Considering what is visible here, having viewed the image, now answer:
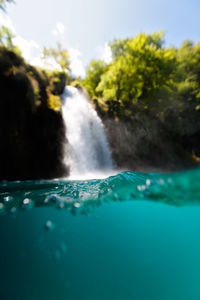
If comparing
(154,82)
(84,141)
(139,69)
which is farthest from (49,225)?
(139,69)

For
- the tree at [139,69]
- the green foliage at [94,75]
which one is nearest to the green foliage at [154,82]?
the tree at [139,69]

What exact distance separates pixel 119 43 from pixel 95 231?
1568cm

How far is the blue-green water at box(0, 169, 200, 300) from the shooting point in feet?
8.00

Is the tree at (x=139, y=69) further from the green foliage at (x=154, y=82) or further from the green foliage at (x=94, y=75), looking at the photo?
the green foliage at (x=94, y=75)

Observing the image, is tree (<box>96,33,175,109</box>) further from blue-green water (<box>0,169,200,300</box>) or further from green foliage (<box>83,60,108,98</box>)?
blue-green water (<box>0,169,200,300</box>)

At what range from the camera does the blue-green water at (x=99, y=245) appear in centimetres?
244

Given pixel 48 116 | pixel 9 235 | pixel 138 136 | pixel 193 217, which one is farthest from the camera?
pixel 138 136

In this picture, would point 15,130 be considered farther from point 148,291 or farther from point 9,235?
point 148,291

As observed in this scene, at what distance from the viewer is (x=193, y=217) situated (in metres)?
4.98

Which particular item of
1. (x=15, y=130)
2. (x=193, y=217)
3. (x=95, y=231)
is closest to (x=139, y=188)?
(x=95, y=231)

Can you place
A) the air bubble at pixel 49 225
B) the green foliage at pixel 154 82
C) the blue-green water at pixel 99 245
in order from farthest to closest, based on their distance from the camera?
the green foliage at pixel 154 82 < the air bubble at pixel 49 225 < the blue-green water at pixel 99 245

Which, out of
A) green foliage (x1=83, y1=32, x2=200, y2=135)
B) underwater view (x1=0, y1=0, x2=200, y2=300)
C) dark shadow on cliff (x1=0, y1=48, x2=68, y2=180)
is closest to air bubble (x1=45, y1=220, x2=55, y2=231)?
underwater view (x1=0, y1=0, x2=200, y2=300)

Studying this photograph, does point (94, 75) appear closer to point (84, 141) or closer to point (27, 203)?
point (84, 141)

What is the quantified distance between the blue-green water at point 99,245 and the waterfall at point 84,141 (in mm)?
4259
